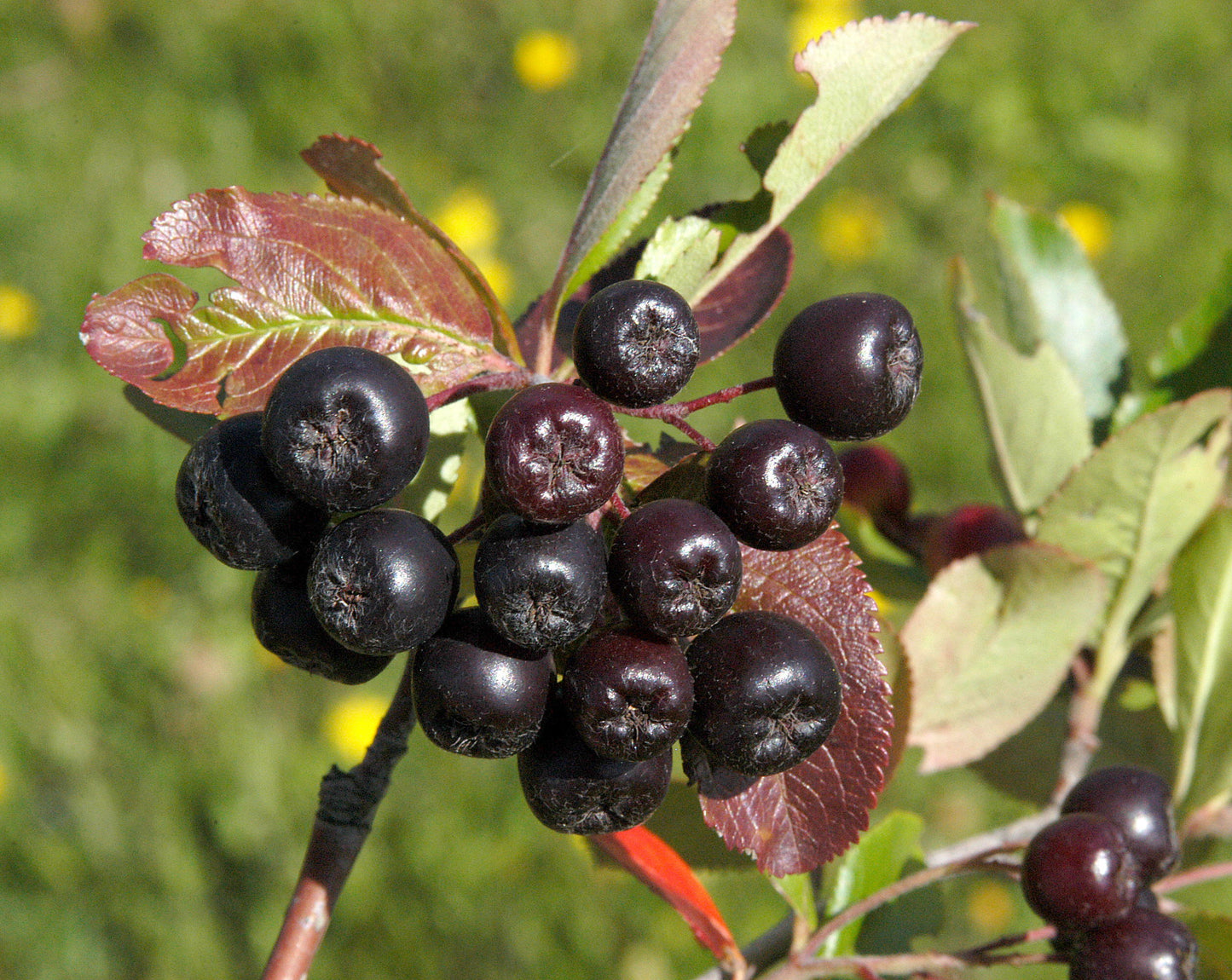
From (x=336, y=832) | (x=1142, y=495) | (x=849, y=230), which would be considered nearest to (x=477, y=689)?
(x=336, y=832)

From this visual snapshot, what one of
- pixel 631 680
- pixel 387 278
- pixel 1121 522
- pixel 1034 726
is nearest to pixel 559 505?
pixel 631 680

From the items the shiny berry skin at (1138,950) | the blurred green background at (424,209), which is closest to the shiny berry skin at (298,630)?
the shiny berry skin at (1138,950)

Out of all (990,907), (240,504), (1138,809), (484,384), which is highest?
(484,384)

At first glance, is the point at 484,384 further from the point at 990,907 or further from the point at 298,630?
the point at 990,907

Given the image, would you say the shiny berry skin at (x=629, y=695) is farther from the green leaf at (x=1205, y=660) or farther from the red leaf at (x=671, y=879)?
the green leaf at (x=1205, y=660)

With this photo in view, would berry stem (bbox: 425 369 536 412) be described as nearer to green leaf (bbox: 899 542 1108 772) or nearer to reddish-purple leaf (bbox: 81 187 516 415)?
reddish-purple leaf (bbox: 81 187 516 415)
